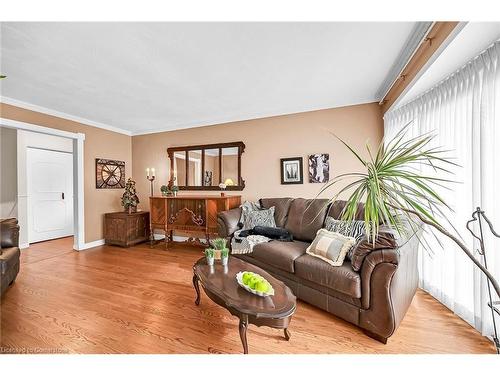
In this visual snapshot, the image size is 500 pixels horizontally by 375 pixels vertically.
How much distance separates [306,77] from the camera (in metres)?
2.59

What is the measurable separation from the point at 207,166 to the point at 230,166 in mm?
511

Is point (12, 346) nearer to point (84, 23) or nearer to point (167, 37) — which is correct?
point (84, 23)

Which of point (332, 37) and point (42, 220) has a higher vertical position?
point (332, 37)

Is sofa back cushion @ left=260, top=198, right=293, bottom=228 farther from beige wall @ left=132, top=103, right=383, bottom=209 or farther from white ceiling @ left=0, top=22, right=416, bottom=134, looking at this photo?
white ceiling @ left=0, top=22, right=416, bottom=134

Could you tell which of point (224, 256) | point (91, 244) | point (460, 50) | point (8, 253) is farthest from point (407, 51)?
point (91, 244)

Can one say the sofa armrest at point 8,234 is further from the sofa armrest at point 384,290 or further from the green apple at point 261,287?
the sofa armrest at point 384,290

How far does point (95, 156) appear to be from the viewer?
14.2 ft

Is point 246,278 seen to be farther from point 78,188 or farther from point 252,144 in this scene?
point 78,188

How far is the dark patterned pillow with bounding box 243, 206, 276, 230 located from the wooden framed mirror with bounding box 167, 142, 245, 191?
2.84 feet

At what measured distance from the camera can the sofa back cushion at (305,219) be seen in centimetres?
297

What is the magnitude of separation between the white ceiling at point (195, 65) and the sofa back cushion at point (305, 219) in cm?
159

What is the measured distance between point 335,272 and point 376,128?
2.45 metres
